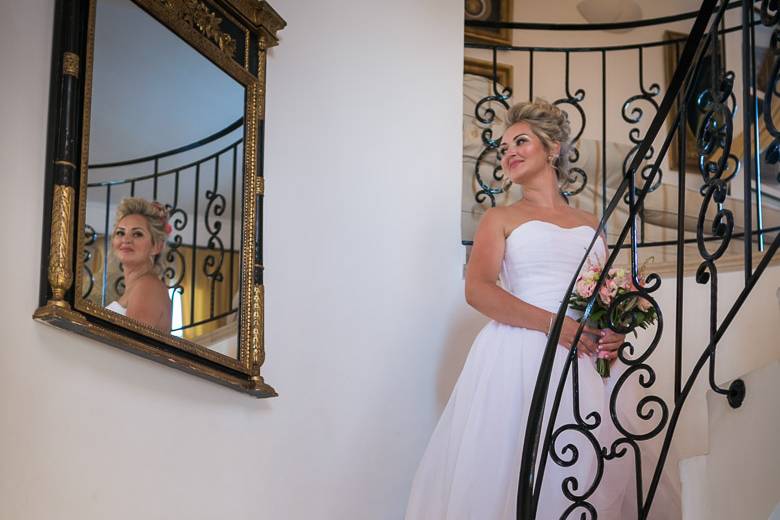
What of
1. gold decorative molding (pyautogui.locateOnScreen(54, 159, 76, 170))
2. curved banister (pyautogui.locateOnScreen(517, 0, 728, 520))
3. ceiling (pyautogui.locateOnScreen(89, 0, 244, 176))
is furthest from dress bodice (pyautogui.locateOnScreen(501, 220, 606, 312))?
gold decorative molding (pyautogui.locateOnScreen(54, 159, 76, 170))

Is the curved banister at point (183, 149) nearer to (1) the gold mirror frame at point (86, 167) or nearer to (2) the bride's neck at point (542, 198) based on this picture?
(1) the gold mirror frame at point (86, 167)

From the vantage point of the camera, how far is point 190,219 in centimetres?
365

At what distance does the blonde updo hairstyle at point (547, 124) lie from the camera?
4.63 metres

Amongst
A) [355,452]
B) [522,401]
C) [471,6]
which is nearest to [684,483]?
[522,401]

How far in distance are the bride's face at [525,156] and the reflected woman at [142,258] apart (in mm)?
1701

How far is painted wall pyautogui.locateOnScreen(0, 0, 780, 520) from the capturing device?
291 centimetres

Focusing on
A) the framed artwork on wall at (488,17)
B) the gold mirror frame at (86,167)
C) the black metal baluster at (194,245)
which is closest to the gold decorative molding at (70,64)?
the gold mirror frame at (86,167)

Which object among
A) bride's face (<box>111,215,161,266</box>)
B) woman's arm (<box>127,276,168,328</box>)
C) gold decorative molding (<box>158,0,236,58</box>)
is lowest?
woman's arm (<box>127,276,168,328</box>)

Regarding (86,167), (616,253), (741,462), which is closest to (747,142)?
(616,253)

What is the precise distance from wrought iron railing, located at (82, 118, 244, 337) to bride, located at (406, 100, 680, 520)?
0.97 metres

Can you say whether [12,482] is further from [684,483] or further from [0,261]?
[684,483]

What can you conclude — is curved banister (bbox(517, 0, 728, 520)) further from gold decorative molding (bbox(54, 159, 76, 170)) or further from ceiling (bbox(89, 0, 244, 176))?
gold decorative molding (bbox(54, 159, 76, 170))

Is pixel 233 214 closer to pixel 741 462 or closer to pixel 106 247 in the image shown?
pixel 106 247

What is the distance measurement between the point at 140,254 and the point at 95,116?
44 centimetres
